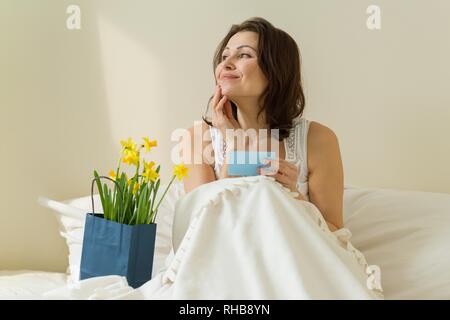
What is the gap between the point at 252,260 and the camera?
0.91 meters

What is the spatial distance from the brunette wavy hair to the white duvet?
481mm

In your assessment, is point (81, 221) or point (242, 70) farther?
point (81, 221)

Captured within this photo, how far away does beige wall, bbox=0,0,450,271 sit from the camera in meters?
1.84

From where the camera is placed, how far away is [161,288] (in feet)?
3.20

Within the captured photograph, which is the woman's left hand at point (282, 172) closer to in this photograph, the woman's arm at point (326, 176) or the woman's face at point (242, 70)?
the woman's arm at point (326, 176)

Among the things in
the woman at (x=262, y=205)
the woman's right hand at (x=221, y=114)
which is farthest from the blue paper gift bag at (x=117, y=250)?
the woman's right hand at (x=221, y=114)

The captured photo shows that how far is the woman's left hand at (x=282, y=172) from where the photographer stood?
4.26 ft

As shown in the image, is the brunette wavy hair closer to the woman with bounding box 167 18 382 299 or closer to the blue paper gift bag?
the woman with bounding box 167 18 382 299

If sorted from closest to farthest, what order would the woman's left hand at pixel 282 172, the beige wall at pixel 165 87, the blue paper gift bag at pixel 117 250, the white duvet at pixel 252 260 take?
the white duvet at pixel 252 260 < the blue paper gift bag at pixel 117 250 < the woman's left hand at pixel 282 172 < the beige wall at pixel 165 87

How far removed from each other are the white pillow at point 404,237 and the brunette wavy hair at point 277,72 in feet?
1.05

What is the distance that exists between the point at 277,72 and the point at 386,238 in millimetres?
539

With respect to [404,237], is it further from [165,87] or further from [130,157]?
[165,87]

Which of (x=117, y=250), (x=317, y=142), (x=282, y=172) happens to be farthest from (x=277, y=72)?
(x=117, y=250)
